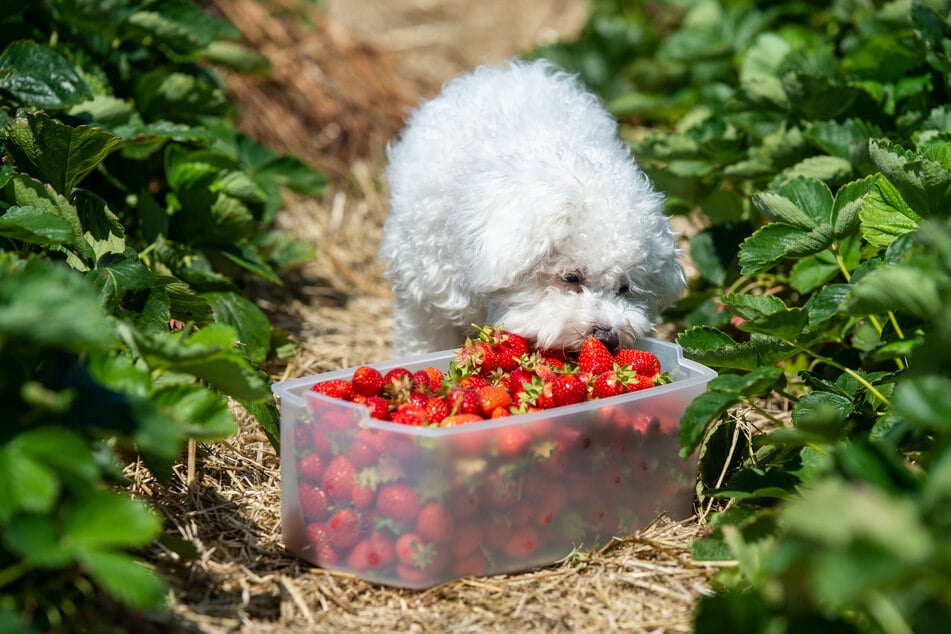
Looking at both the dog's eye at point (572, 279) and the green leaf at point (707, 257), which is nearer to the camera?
the dog's eye at point (572, 279)

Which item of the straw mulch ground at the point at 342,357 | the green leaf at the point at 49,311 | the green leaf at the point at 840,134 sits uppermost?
the green leaf at the point at 49,311

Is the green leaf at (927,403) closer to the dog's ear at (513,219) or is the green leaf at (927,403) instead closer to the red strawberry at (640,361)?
the red strawberry at (640,361)

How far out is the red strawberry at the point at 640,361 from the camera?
257 centimetres

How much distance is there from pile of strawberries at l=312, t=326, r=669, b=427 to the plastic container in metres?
0.09

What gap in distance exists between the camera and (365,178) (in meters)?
5.72

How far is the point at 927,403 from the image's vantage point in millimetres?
1601

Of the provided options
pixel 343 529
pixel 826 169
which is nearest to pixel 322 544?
pixel 343 529

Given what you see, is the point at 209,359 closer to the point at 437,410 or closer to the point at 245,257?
the point at 437,410

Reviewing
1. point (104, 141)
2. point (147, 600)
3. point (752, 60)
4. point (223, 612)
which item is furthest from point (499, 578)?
point (752, 60)

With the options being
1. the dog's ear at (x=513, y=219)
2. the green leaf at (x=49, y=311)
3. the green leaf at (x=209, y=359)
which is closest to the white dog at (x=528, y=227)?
the dog's ear at (x=513, y=219)

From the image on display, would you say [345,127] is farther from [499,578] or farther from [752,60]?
[499,578]

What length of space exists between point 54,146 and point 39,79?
440 millimetres

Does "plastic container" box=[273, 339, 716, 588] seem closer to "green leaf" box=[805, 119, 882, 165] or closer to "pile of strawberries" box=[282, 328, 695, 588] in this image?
"pile of strawberries" box=[282, 328, 695, 588]

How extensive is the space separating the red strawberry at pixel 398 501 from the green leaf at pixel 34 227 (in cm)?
102
